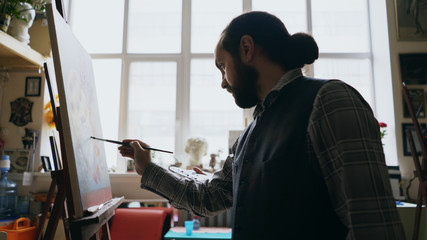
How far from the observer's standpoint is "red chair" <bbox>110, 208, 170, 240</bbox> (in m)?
2.51

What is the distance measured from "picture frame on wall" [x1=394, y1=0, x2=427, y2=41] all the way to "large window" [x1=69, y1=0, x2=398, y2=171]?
37 centimetres

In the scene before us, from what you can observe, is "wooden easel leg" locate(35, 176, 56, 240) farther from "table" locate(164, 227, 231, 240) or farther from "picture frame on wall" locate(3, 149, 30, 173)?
"picture frame on wall" locate(3, 149, 30, 173)

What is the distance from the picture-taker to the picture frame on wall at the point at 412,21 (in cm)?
317

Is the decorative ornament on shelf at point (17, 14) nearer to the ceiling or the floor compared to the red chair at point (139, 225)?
nearer to the ceiling

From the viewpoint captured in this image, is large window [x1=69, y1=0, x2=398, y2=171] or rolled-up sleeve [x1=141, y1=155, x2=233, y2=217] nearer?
rolled-up sleeve [x1=141, y1=155, x2=233, y2=217]

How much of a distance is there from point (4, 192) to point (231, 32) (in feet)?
9.34

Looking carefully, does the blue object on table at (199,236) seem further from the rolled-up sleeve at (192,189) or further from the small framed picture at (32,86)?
the small framed picture at (32,86)

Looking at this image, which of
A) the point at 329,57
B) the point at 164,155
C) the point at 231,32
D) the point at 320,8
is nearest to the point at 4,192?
the point at 164,155

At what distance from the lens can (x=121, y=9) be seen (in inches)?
145

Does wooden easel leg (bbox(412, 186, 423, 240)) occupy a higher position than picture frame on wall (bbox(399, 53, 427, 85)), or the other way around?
picture frame on wall (bbox(399, 53, 427, 85))

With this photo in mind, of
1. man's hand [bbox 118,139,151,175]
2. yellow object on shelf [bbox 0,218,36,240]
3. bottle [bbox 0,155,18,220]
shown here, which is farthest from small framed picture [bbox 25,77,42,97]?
man's hand [bbox 118,139,151,175]

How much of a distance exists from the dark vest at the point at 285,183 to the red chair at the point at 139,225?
1.84 meters

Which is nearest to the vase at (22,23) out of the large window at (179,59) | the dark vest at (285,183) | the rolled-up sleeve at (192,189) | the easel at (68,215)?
the large window at (179,59)

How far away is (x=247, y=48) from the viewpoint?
0.92 meters
